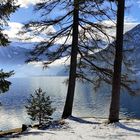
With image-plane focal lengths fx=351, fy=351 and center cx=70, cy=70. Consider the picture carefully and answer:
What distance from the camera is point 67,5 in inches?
839

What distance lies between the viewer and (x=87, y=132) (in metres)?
16.3

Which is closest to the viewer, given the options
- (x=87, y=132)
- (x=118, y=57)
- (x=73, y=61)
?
(x=87, y=132)

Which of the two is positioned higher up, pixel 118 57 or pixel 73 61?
pixel 73 61

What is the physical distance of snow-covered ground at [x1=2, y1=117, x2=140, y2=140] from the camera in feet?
47.5

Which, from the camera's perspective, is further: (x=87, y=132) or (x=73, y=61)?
(x=73, y=61)

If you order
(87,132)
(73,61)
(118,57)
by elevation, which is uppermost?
(73,61)

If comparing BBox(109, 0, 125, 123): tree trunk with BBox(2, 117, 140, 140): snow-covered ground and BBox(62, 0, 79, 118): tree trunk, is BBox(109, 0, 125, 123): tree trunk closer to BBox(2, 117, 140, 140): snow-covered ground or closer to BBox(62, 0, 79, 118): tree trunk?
BBox(2, 117, 140, 140): snow-covered ground

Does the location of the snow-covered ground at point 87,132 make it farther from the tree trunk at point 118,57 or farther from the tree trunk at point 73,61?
the tree trunk at point 73,61

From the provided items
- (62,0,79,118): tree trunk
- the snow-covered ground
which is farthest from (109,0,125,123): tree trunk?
(62,0,79,118): tree trunk

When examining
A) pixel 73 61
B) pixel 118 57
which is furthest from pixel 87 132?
pixel 73 61

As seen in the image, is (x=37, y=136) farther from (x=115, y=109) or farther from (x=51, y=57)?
(x=51, y=57)

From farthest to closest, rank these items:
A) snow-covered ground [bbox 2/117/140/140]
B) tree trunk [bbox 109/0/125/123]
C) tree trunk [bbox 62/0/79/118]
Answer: tree trunk [bbox 62/0/79/118] < tree trunk [bbox 109/0/125/123] < snow-covered ground [bbox 2/117/140/140]

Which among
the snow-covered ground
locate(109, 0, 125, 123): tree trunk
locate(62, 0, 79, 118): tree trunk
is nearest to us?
the snow-covered ground

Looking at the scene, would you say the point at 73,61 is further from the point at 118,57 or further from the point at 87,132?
the point at 87,132
